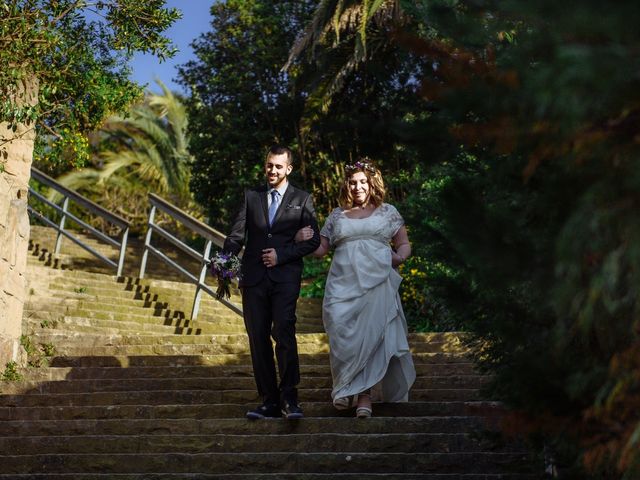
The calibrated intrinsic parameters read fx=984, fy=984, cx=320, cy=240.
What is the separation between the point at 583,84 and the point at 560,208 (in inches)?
24.7

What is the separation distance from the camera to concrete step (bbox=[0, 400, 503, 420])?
6.86 m

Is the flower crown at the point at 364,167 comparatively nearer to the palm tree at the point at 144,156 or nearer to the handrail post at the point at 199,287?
the handrail post at the point at 199,287

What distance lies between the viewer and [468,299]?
337 cm

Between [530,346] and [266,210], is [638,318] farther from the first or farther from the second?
[266,210]

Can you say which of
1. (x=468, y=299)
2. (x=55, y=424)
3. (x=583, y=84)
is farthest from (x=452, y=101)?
(x=55, y=424)

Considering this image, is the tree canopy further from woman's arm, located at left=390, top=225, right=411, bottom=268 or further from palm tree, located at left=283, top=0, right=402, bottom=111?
palm tree, located at left=283, top=0, right=402, bottom=111

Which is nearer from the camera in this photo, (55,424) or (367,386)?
(367,386)

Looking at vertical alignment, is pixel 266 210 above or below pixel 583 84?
above

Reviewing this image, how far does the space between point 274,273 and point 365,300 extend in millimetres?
686

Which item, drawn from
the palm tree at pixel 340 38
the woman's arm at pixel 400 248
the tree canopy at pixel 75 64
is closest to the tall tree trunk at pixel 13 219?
the tree canopy at pixel 75 64

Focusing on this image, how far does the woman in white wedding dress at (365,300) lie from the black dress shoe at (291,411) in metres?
0.30

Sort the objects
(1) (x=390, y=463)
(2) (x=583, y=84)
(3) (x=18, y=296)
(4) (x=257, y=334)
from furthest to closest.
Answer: (3) (x=18, y=296) < (4) (x=257, y=334) < (1) (x=390, y=463) < (2) (x=583, y=84)

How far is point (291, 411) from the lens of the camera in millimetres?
6449

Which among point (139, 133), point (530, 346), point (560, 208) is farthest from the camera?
point (139, 133)
